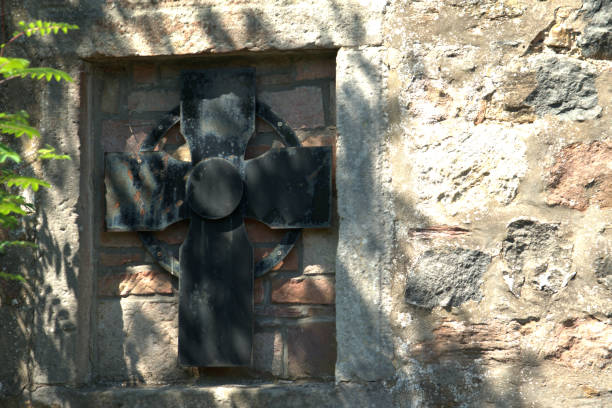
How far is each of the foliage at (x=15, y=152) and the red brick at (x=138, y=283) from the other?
1.03ft

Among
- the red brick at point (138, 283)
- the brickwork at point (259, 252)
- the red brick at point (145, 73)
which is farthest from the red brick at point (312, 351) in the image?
the red brick at point (145, 73)

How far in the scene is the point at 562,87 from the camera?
2318mm

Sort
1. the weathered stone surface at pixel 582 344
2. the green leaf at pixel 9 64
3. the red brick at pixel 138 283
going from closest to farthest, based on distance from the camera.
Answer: the green leaf at pixel 9 64 → the weathered stone surface at pixel 582 344 → the red brick at pixel 138 283

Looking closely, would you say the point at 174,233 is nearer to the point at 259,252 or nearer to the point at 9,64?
the point at 259,252

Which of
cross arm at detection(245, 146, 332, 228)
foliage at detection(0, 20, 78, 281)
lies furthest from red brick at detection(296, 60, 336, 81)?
foliage at detection(0, 20, 78, 281)

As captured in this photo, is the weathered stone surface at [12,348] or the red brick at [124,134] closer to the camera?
the weathered stone surface at [12,348]

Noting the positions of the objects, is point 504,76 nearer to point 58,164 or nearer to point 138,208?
point 138,208

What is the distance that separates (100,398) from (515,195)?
1617mm

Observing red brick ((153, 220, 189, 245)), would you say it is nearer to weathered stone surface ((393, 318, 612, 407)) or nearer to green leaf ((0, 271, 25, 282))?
green leaf ((0, 271, 25, 282))

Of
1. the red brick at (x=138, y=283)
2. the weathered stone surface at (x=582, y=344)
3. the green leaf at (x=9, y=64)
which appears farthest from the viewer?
the red brick at (x=138, y=283)

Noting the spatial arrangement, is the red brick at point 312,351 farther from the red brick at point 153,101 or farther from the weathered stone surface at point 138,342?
the red brick at point 153,101

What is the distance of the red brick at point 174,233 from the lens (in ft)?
8.38

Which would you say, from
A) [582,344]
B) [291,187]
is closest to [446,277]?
[582,344]

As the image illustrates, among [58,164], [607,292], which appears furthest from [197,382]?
[607,292]
